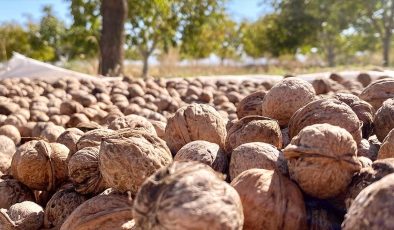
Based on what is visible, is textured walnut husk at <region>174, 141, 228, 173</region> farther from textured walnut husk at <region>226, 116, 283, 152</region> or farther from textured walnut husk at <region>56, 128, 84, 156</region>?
textured walnut husk at <region>56, 128, 84, 156</region>

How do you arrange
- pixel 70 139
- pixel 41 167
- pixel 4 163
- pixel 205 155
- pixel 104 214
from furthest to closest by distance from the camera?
1. pixel 4 163
2. pixel 70 139
3. pixel 41 167
4. pixel 205 155
5. pixel 104 214

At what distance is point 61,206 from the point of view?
3.04m

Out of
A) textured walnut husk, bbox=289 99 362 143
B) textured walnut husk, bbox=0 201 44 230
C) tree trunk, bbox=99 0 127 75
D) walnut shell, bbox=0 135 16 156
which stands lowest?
Result: textured walnut husk, bbox=0 201 44 230

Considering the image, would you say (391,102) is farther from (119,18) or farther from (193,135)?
(119,18)

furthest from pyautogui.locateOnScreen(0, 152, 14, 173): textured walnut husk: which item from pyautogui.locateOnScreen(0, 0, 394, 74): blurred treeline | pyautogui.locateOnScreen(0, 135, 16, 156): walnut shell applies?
pyautogui.locateOnScreen(0, 0, 394, 74): blurred treeline

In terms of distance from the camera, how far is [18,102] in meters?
7.82

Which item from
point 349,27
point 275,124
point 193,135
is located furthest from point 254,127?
point 349,27

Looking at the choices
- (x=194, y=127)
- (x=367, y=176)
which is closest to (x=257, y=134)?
(x=194, y=127)

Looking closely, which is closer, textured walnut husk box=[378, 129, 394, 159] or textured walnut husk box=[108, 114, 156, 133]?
textured walnut husk box=[378, 129, 394, 159]

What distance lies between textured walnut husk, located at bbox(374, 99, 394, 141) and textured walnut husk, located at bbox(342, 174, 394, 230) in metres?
1.39

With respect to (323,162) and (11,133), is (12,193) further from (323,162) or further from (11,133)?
(11,133)

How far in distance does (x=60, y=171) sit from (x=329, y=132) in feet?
6.78

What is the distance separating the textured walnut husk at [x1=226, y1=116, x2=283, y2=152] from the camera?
10.0ft

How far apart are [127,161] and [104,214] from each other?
0.32m
